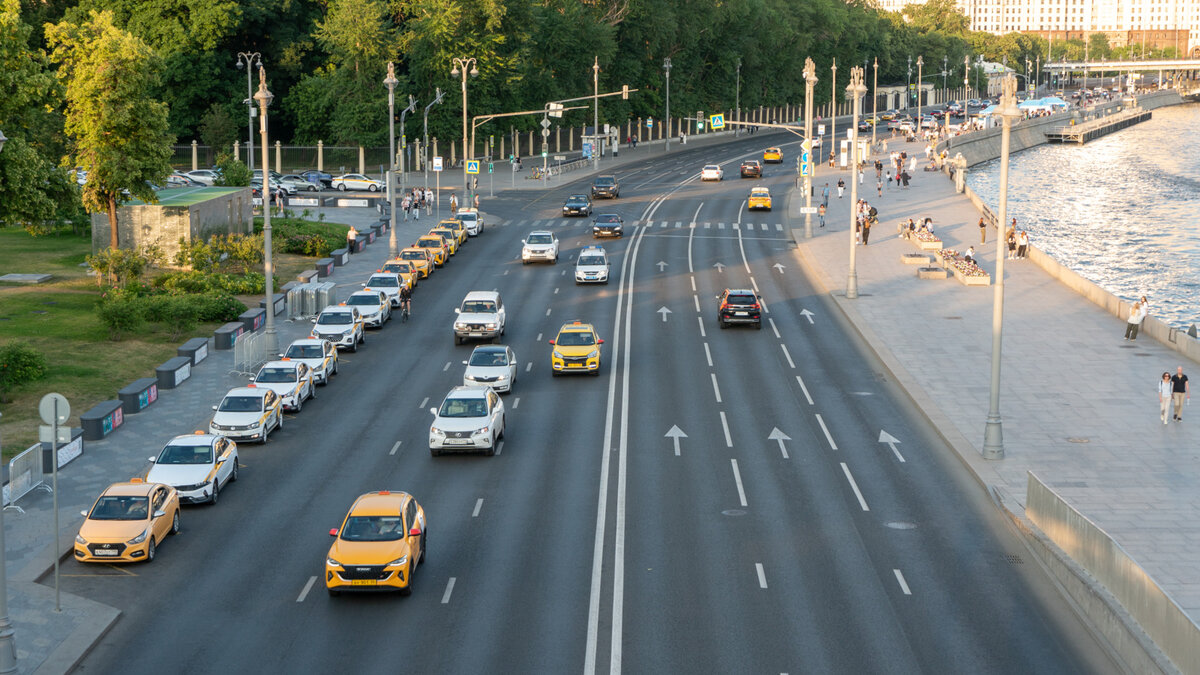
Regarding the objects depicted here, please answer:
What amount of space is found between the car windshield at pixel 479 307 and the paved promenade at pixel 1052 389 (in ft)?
45.6

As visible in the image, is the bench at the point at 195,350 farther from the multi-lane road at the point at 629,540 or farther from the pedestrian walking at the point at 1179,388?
the pedestrian walking at the point at 1179,388

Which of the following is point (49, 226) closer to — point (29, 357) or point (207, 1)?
point (29, 357)

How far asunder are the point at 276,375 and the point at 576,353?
948 cm

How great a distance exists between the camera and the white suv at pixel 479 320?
47.8 m

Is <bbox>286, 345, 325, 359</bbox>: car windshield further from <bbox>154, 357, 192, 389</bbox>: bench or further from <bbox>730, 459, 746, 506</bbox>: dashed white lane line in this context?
<bbox>730, 459, 746, 506</bbox>: dashed white lane line

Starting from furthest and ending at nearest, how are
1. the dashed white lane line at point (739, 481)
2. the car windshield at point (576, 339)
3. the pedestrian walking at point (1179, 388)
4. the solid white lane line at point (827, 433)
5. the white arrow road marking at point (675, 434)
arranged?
the car windshield at point (576, 339) → the pedestrian walking at point (1179, 388) → the white arrow road marking at point (675, 434) → the solid white lane line at point (827, 433) → the dashed white lane line at point (739, 481)

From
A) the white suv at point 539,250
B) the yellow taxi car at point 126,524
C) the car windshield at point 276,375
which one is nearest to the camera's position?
the yellow taxi car at point 126,524

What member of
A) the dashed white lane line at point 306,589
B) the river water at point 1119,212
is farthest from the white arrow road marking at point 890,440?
the river water at point 1119,212

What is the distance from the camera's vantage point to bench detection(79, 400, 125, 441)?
34906 mm

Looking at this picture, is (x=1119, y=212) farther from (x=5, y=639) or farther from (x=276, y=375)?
(x=5, y=639)

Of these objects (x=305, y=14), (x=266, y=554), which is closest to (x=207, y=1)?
(x=305, y=14)

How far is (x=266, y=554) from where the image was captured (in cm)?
2686

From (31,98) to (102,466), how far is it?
61.5 ft

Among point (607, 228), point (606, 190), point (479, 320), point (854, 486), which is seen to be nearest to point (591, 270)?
point (479, 320)
